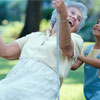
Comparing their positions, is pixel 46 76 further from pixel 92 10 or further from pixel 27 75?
pixel 92 10

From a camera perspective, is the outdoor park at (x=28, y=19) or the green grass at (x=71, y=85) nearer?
the green grass at (x=71, y=85)

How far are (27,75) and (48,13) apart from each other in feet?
59.0

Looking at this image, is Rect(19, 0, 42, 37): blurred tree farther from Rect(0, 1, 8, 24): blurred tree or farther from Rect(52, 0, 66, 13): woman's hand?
Rect(52, 0, 66, 13): woman's hand

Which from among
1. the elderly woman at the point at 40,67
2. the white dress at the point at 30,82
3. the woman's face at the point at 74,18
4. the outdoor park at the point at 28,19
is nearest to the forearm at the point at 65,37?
the elderly woman at the point at 40,67

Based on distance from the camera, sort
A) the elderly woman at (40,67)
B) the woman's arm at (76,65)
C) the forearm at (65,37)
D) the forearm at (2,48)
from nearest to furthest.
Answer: the forearm at (65,37) → the elderly woman at (40,67) → the forearm at (2,48) → the woman's arm at (76,65)

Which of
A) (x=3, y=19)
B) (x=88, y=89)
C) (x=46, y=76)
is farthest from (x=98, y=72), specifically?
(x=3, y=19)

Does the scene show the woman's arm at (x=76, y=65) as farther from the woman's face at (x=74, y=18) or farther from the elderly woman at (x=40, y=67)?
the elderly woman at (x=40, y=67)

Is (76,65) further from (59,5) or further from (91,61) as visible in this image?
(59,5)

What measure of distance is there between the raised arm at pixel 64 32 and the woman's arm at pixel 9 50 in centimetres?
53

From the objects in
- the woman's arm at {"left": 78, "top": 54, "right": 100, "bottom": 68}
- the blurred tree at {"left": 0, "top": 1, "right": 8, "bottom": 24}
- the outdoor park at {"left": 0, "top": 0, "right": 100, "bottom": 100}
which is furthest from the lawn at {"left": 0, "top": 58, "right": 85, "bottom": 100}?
the blurred tree at {"left": 0, "top": 1, "right": 8, "bottom": 24}

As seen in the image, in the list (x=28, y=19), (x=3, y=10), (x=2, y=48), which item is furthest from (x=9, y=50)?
(x=3, y=10)

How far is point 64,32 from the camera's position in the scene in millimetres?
3285

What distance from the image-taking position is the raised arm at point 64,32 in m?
3.11

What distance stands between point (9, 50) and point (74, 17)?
2.20ft
